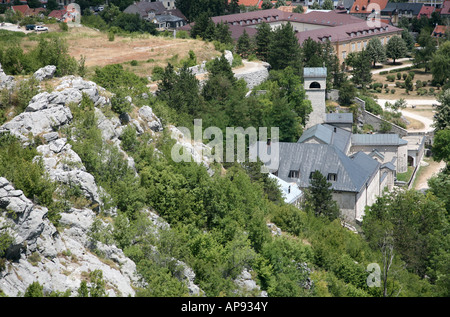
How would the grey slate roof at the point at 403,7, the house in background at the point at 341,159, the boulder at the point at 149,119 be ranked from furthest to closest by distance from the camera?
the grey slate roof at the point at 403,7, the house in background at the point at 341,159, the boulder at the point at 149,119

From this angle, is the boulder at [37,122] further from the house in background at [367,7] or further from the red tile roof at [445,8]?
the red tile roof at [445,8]

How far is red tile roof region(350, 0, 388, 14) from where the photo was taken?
138m

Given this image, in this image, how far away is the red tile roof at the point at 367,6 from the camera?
138 meters

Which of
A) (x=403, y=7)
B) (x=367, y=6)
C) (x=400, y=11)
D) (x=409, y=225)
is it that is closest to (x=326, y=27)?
(x=367, y=6)

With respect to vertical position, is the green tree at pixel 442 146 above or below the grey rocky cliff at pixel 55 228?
below

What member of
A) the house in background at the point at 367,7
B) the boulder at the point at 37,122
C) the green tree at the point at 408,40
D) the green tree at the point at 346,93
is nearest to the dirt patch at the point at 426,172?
the green tree at the point at 346,93

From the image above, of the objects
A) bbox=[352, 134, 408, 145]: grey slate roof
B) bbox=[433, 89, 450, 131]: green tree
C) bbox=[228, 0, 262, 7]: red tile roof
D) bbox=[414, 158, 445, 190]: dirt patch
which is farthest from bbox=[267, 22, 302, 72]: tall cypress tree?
bbox=[228, 0, 262, 7]: red tile roof

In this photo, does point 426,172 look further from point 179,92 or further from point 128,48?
Answer: point 128,48

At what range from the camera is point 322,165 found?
172ft

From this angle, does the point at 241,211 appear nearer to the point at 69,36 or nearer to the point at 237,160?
the point at 237,160

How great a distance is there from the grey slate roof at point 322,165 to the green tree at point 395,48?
60507 mm

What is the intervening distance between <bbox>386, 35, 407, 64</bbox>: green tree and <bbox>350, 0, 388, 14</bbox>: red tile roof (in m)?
30.4

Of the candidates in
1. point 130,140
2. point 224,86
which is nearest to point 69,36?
point 224,86

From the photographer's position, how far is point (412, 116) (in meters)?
81.6
